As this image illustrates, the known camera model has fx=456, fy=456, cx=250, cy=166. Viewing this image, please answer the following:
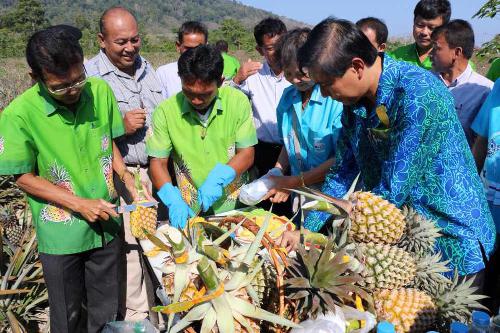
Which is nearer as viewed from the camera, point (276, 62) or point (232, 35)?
point (276, 62)

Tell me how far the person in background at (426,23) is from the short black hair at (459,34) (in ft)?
2.32

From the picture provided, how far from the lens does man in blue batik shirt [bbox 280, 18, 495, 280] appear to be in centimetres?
174

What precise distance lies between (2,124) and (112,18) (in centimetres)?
146

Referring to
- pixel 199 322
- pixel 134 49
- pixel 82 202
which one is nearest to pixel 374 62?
pixel 199 322

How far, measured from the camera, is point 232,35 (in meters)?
56.2

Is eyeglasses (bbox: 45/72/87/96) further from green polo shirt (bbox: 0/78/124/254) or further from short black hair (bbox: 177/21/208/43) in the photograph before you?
short black hair (bbox: 177/21/208/43)

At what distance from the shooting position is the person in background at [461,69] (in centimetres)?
351

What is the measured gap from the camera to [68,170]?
9.42ft

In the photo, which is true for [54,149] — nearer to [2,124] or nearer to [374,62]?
[2,124]

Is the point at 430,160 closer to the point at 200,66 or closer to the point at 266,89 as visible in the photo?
the point at 200,66

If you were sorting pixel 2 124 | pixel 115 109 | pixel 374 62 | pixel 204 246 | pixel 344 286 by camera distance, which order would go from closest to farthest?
pixel 344 286
pixel 204 246
pixel 374 62
pixel 2 124
pixel 115 109

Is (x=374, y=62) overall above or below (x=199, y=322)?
above

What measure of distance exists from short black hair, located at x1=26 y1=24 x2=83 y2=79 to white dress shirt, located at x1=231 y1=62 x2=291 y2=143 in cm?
179

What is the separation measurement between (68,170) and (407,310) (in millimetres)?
2201
